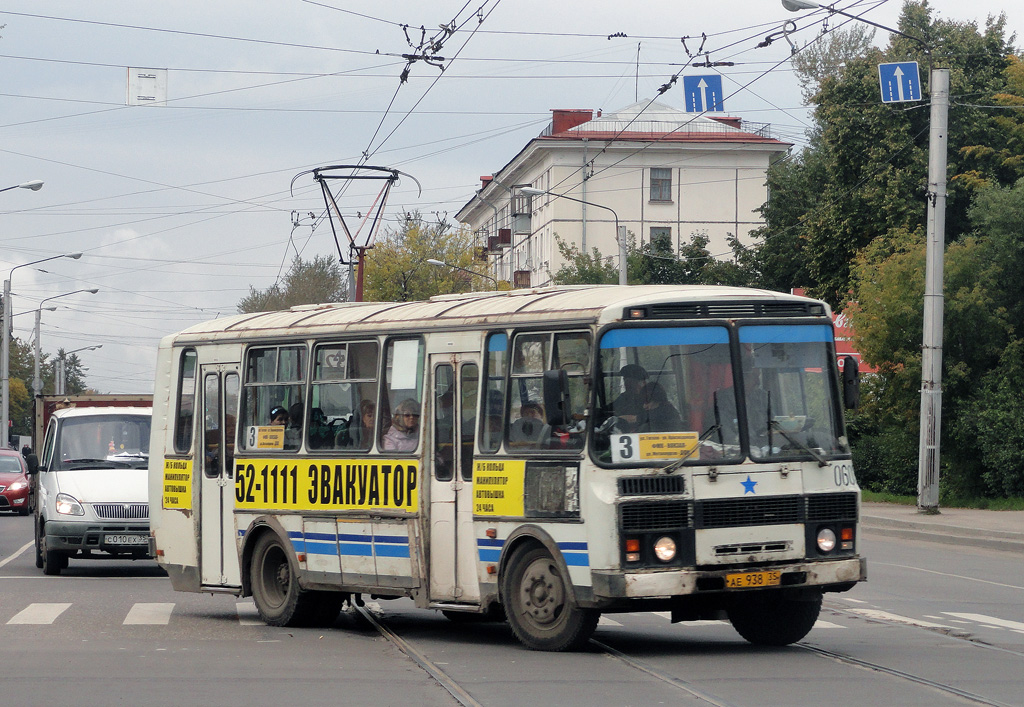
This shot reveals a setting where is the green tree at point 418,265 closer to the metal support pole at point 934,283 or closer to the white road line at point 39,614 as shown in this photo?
the metal support pole at point 934,283

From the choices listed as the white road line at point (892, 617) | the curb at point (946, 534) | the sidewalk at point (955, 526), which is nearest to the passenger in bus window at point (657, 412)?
the white road line at point (892, 617)

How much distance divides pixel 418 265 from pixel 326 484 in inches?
2548

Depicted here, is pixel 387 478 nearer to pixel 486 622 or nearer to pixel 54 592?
pixel 486 622

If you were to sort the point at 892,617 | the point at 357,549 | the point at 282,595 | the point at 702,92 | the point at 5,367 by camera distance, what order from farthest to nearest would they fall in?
the point at 5,367, the point at 702,92, the point at 892,617, the point at 282,595, the point at 357,549

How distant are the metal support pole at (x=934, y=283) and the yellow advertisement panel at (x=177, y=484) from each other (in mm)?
17649

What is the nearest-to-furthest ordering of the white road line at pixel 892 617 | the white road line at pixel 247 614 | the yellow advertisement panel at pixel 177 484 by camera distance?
the white road line at pixel 892 617
the white road line at pixel 247 614
the yellow advertisement panel at pixel 177 484

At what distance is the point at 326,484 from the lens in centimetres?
1301

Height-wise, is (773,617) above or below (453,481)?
below

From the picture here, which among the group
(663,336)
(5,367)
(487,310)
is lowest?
(663,336)

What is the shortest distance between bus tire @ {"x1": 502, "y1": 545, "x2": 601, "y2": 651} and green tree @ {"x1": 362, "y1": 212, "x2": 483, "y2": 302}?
65408 millimetres

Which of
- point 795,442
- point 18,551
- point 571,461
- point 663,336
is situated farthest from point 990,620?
point 18,551

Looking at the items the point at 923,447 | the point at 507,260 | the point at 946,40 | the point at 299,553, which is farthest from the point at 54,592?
the point at 507,260

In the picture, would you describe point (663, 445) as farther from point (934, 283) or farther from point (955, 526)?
point (934, 283)

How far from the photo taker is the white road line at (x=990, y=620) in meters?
13.1
